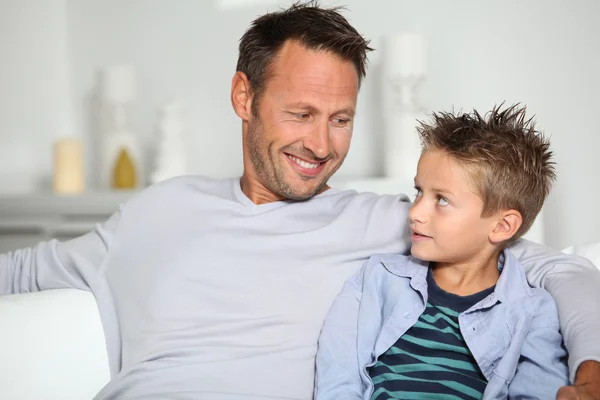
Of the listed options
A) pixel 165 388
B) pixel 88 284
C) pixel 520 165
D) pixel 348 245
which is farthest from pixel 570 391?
pixel 88 284

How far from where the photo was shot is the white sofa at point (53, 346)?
163 centimetres

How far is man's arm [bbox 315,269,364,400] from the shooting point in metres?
1.48

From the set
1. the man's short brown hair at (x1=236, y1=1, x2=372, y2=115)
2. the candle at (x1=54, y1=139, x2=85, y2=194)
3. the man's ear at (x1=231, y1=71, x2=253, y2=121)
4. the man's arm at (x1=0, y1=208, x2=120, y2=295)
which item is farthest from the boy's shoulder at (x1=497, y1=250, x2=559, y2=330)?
the candle at (x1=54, y1=139, x2=85, y2=194)

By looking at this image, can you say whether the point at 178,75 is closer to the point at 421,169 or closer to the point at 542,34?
the point at 542,34

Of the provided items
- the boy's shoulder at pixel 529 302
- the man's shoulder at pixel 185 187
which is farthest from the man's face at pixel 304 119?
the boy's shoulder at pixel 529 302

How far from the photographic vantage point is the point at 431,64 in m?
3.39

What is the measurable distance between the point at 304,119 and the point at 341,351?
52 centimetres

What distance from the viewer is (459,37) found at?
336cm

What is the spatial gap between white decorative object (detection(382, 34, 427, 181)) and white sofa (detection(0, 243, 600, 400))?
4.72ft

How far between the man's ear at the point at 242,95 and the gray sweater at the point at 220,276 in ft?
0.63

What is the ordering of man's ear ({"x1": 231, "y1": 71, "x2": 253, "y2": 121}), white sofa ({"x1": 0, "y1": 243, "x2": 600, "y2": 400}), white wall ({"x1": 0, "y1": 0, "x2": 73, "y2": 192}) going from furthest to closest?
white wall ({"x1": 0, "y1": 0, "x2": 73, "y2": 192}) → man's ear ({"x1": 231, "y1": 71, "x2": 253, "y2": 121}) → white sofa ({"x1": 0, "y1": 243, "x2": 600, "y2": 400})

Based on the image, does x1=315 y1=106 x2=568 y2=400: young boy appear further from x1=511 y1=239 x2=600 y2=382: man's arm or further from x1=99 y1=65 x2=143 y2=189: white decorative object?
x1=99 y1=65 x2=143 y2=189: white decorative object

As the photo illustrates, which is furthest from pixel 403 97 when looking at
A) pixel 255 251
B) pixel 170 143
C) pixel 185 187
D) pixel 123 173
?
pixel 255 251

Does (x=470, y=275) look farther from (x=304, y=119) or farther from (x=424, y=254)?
(x=304, y=119)
